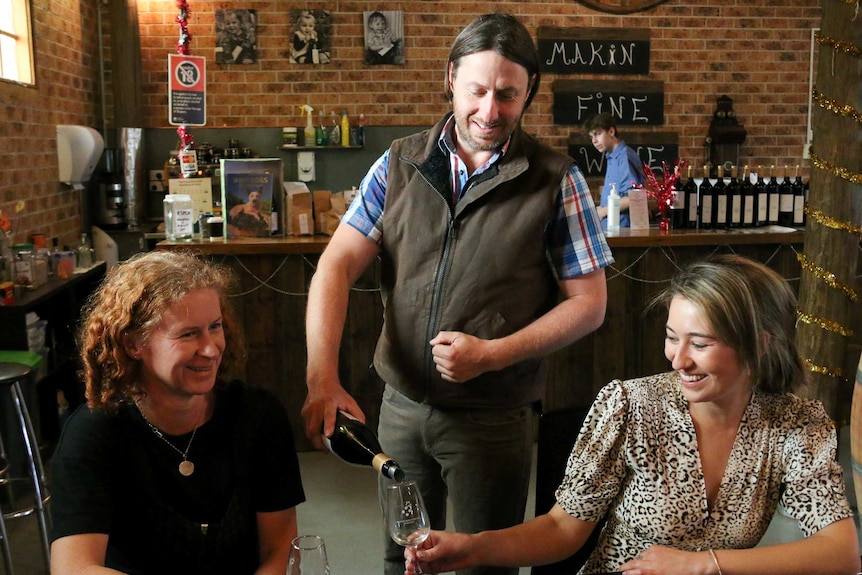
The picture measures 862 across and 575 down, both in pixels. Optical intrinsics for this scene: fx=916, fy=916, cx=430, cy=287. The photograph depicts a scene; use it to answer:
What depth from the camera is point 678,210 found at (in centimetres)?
499

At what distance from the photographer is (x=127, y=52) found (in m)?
7.17

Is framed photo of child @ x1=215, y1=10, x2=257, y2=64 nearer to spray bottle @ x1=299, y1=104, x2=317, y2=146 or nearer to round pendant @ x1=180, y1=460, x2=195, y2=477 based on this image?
spray bottle @ x1=299, y1=104, x2=317, y2=146

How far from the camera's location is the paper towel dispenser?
5934 millimetres

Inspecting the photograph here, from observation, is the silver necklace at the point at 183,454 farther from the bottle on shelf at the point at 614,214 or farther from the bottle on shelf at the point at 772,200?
the bottle on shelf at the point at 772,200

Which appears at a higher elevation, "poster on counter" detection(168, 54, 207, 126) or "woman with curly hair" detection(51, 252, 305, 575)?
"poster on counter" detection(168, 54, 207, 126)

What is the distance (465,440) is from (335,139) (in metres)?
5.70

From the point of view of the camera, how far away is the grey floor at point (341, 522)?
11.0 ft

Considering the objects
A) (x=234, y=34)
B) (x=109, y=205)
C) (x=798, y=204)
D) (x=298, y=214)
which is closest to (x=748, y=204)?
(x=798, y=204)

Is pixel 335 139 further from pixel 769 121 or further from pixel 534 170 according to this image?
pixel 534 170

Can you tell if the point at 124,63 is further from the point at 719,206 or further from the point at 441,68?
the point at 719,206

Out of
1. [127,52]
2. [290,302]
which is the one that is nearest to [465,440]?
[290,302]

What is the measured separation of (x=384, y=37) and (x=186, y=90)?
2.76 m

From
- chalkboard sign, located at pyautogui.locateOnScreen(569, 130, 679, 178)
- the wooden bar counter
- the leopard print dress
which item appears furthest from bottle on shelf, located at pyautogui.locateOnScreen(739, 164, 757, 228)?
the leopard print dress

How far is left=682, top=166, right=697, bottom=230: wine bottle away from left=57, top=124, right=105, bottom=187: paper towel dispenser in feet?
12.7
